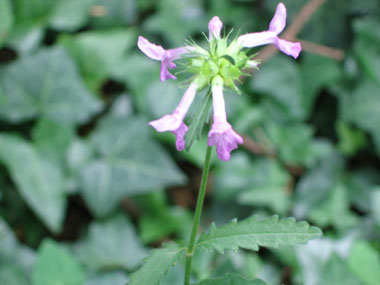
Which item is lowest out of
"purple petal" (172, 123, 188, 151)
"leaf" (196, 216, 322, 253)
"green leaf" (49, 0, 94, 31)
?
"leaf" (196, 216, 322, 253)

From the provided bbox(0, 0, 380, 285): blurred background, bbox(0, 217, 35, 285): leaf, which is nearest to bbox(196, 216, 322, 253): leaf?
bbox(0, 0, 380, 285): blurred background

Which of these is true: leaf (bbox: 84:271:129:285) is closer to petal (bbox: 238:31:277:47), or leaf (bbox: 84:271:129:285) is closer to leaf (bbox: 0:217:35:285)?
leaf (bbox: 0:217:35:285)

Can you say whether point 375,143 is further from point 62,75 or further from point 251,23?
point 62,75

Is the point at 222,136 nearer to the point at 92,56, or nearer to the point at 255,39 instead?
the point at 255,39

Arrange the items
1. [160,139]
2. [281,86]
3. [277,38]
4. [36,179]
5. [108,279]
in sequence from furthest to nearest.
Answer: [281,86]
[160,139]
[36,179]
[108,279]
[277,38]

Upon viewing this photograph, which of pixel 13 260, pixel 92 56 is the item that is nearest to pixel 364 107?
pixel 92 56

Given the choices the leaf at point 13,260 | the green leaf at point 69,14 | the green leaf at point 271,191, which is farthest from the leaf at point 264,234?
the green leaf at point 69,14

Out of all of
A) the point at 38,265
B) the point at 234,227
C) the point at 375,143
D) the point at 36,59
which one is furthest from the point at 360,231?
the point at 36,59
